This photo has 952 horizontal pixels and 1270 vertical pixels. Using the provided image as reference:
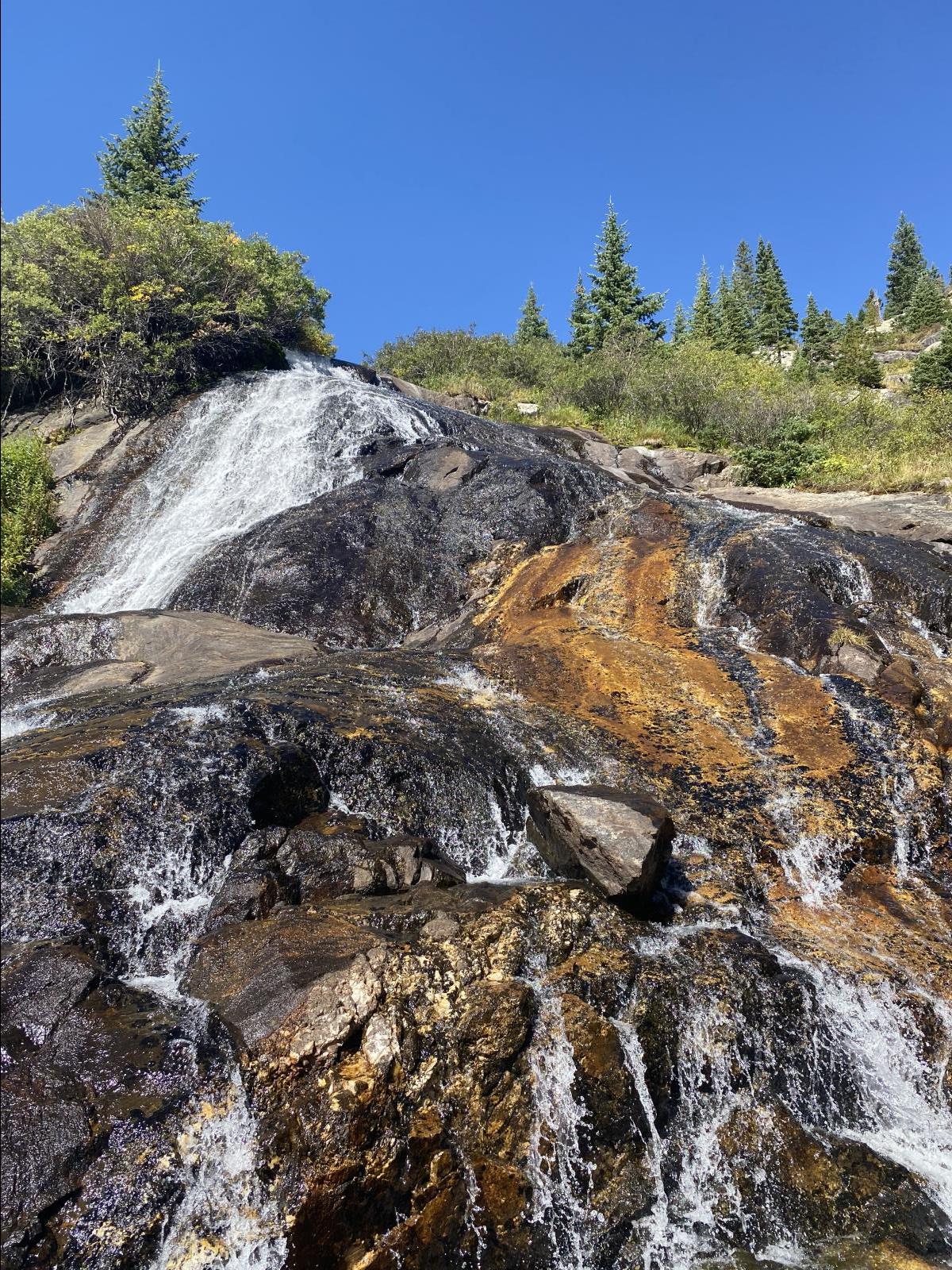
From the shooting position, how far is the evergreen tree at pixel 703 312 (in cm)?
6333

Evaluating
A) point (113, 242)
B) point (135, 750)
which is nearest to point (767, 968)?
point (135, 750)

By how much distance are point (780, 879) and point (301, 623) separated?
33.0 ft

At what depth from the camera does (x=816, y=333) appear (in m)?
66.9

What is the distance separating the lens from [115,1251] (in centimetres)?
426

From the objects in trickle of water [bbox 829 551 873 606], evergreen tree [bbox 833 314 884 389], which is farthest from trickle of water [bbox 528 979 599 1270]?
evergreen tree [bbox 833 314 884 389]

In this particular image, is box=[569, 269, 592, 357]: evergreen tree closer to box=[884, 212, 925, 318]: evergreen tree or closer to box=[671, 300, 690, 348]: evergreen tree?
box=[671, 300, 690, 348]: evergreen tree

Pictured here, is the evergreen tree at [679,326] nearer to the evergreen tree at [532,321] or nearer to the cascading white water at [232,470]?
the evergreen tree at [532,321]

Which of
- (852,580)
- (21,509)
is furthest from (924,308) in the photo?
(21,509)

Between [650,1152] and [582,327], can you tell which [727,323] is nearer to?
[582,327]

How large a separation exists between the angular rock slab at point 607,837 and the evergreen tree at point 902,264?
92.3 metres

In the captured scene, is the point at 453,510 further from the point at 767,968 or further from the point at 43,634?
the point at 767,968

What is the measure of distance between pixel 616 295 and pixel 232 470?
4092cm

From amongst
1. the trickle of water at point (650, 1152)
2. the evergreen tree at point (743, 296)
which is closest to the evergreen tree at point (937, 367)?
the evergreen tree at point (743, 296)

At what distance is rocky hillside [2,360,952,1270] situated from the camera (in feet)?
15.7
